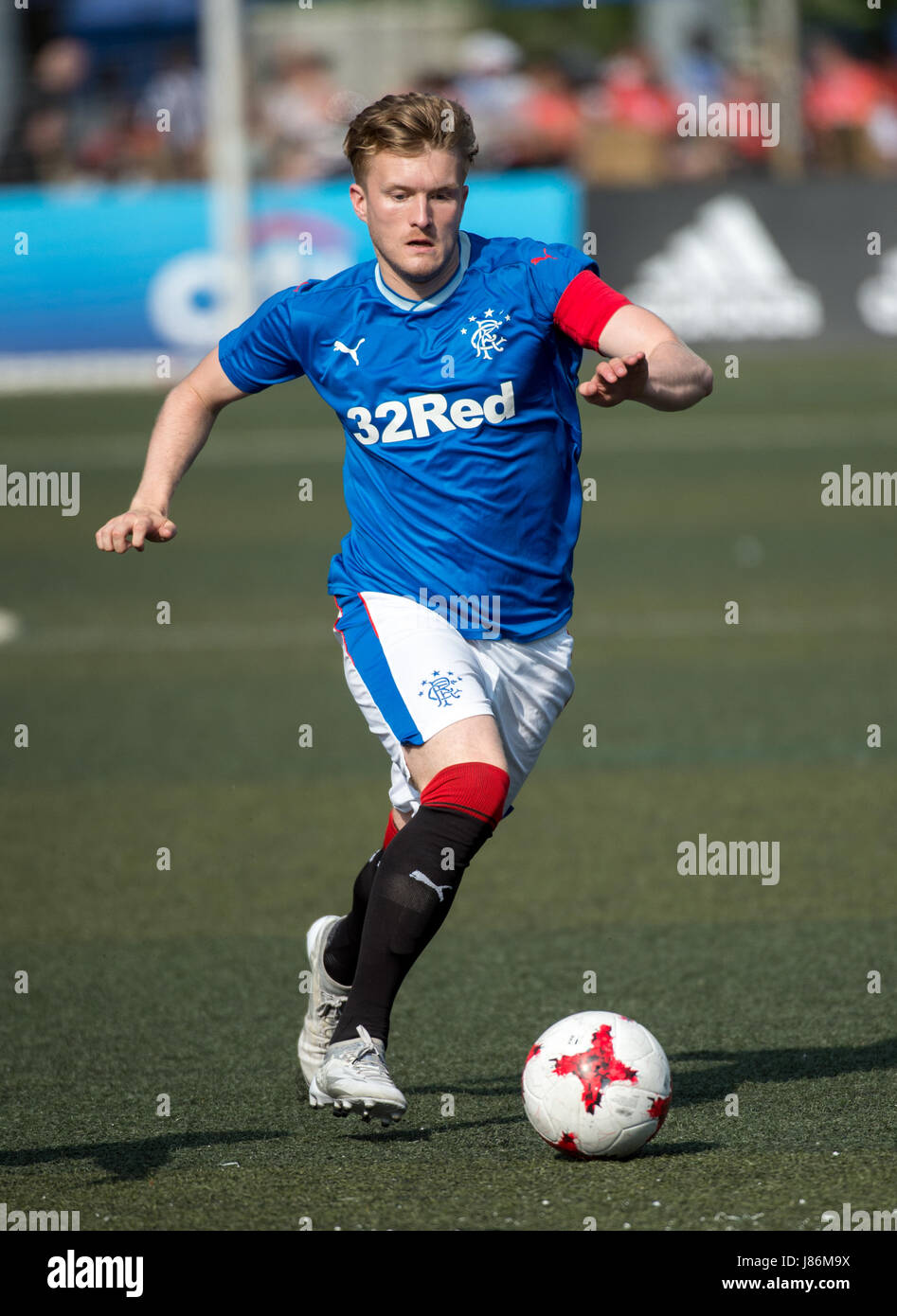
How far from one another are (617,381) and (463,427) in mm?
566

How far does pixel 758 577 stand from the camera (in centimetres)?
1249

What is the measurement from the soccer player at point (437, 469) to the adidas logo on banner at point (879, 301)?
55.2 feet

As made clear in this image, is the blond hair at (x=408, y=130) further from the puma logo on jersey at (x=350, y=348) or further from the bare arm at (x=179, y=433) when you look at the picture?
the bare arm at (x=179, y=433)

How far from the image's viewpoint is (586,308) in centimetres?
432

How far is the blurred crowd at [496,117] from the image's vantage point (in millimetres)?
22578

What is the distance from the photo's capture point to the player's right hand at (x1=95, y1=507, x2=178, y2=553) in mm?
4277

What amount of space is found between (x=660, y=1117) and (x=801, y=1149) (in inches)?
11.5

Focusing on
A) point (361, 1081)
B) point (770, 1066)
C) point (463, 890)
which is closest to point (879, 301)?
point (463, 890)

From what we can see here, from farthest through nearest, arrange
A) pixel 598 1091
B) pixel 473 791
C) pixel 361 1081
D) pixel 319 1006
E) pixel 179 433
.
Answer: pixel 319 1006, pixel 179 433, pixel 473 791, pixel 598 1091, pixel 361 1081

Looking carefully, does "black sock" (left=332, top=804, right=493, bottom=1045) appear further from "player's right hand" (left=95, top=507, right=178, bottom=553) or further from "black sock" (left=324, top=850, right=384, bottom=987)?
"player's right hand" (left=95, top=507, right=178, bottom=553)

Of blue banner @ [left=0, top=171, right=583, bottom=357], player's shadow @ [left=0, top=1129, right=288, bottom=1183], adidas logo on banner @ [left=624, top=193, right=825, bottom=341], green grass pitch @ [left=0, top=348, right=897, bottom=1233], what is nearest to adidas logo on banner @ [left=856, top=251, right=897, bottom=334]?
adidas logo on banner @ [left=624, top=193, right=825, bottom=341]

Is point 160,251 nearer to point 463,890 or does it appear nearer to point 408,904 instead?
point 463,890

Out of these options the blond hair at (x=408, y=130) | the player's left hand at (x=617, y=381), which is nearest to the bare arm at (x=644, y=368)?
the player's left hand at (x=617, y=381)
